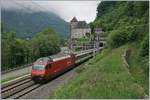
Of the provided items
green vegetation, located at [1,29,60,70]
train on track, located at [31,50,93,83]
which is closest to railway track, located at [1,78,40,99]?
train on track, located at [31,50,93,83]

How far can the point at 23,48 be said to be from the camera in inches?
2499

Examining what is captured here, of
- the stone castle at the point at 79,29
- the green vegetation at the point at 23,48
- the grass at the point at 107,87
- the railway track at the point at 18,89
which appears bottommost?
the railway track at the point at 18,89

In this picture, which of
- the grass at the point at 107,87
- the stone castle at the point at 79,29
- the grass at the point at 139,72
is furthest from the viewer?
the stone castle at the point at 79,29

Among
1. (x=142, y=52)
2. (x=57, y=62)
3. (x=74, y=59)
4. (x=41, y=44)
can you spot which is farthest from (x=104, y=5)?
(x=142, y=52)

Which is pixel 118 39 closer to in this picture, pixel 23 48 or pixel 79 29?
pixel 23 48

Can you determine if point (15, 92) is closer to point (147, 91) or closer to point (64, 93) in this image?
point (64, 93)

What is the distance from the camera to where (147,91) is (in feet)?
63.6

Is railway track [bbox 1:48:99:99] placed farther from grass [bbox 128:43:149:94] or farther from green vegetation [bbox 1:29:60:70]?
green vegetation [bbox 1:29:60:70]

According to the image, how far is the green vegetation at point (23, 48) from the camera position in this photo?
58.0 meters

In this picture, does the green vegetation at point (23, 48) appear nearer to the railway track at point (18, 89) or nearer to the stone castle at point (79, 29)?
the railway track at point (18, 89)

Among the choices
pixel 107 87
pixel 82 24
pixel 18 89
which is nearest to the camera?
pixel 107 87

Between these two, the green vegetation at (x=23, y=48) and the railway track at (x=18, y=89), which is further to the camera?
the green vegetation at (x=23, y=48)

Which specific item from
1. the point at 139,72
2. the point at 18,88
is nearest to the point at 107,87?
the point at 139,72

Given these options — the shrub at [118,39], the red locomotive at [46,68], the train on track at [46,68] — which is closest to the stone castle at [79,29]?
the shrub at [118,39]
